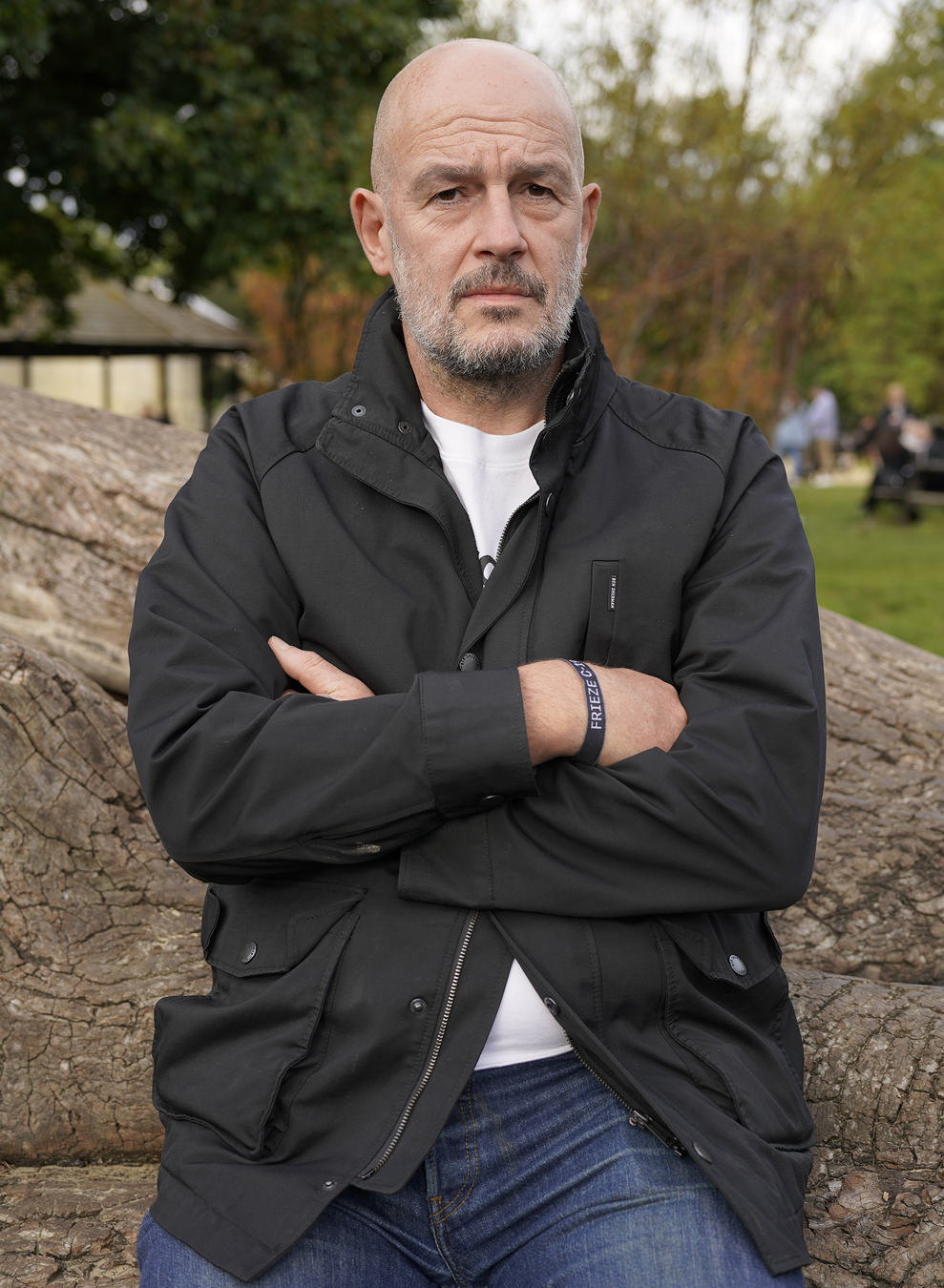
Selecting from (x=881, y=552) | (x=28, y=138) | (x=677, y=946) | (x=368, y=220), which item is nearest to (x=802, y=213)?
(x=881, y=552)

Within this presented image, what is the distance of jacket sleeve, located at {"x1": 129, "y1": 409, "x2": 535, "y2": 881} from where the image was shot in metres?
1.80

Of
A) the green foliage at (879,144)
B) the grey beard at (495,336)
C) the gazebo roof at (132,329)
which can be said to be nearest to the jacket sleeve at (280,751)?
the grey beard at (495,336)

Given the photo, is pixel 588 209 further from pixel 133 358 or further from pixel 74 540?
pixel 133 358

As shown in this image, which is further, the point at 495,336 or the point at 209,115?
the point at 209,115

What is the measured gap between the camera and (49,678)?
2889 mm

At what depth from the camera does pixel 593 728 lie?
1915 mm

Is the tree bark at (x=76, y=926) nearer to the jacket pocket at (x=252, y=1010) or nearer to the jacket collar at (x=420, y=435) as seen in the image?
the jacket pocket at (x=252, y=1010)

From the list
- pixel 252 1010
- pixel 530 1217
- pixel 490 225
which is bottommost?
pixel 530 1217

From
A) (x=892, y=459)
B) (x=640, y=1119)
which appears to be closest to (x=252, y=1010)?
(x=640, y=1119)

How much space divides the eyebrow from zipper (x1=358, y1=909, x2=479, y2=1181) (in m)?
1.41

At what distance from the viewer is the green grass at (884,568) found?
955 centimetres

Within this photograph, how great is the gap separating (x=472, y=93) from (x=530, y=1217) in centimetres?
204

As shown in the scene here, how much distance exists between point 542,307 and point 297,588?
2.42ft

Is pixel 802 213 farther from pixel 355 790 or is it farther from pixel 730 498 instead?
pixel 355 790
